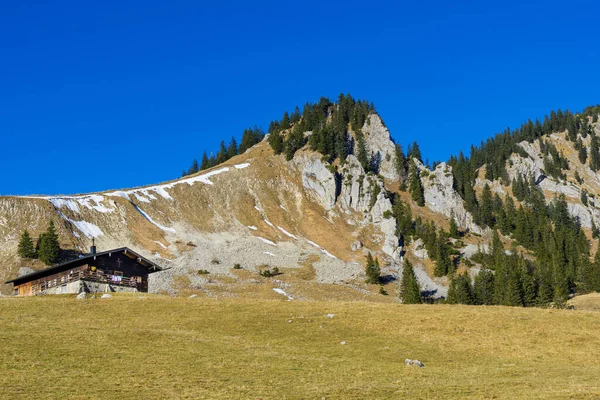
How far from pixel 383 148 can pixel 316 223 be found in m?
54.2

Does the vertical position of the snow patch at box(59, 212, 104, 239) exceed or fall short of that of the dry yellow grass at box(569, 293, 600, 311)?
it exceeds it

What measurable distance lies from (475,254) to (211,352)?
12080 centimetres

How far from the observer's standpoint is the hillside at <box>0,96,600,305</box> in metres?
110

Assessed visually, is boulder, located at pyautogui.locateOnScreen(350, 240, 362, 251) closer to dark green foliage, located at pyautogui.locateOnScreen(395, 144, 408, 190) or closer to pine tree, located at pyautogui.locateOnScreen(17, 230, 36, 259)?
dark green foliage, located at pyautogui.locateOnScreen(395, 144, 408, 190)

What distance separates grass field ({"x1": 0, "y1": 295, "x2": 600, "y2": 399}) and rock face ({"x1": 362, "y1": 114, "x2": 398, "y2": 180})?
141 metres

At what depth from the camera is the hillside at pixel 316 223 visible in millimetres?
109812

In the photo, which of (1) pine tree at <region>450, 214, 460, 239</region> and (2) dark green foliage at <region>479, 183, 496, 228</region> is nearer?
(1) pine tree at <region>450, 214, 460, 239</region>

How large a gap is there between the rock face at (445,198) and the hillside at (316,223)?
45 centimetres

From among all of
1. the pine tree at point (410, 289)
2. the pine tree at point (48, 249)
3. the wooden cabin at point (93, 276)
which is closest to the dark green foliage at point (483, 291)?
the pine tree at point (410, 289)

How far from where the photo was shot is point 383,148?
639 ft

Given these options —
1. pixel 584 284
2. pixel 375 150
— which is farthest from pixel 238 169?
pixel 584 284

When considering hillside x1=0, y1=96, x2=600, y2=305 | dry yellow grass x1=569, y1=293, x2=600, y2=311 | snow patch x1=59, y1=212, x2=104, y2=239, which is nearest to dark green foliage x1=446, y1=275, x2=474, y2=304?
hillside x1=0, y1=96, x2=600, y2=305

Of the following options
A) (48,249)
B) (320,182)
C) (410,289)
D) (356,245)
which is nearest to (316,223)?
(356,245)

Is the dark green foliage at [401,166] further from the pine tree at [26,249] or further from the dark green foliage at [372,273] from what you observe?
the pine tree at [26,249]
